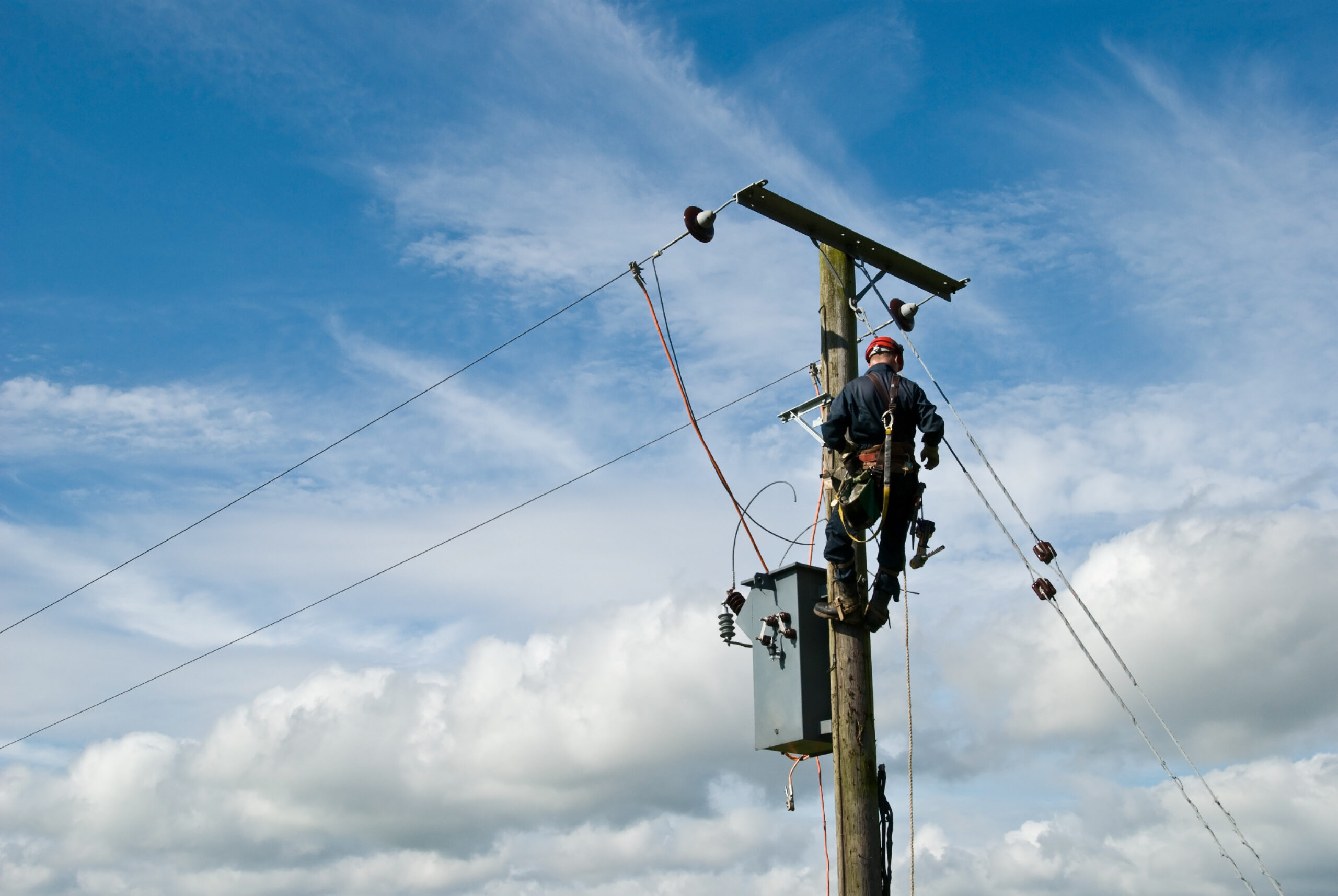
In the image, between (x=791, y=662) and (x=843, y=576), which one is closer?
(x=843, y=576)

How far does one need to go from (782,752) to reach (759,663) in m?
0.58

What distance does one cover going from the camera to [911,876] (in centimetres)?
684

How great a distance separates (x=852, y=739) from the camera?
6652 millimetres

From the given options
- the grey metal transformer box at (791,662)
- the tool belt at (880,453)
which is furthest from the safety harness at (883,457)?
the grey metal transformer box at (791,662)

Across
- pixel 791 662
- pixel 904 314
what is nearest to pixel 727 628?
pixel 791 662

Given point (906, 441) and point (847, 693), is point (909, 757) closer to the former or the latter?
point (847, 693)

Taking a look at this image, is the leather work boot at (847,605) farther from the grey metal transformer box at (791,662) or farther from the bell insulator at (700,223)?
the bell insulator at (700,223)

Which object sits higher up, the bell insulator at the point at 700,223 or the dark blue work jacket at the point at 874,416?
the bell insulator at the point at 700,223

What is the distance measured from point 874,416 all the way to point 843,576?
37.6 inches

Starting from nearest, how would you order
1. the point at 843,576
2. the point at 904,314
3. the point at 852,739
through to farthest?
the point at 852,739 < the point at 843,576 < the point at 904,314

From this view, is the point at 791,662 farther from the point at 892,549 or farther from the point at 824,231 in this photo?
the point at 824,231

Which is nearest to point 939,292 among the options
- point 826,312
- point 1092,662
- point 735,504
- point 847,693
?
point 826,312

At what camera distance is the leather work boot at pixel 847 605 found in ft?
22.4

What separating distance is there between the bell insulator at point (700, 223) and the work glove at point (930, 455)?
7.51ft
